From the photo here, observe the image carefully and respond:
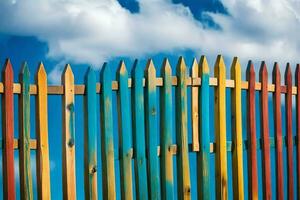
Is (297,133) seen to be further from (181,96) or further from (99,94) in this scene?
(99,94)

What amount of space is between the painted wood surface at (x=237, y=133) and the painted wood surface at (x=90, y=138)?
2.08 meters

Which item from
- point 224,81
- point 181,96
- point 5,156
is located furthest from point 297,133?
point 5,156

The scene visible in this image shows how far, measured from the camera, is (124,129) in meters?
7.32

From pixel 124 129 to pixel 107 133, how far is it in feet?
0.71

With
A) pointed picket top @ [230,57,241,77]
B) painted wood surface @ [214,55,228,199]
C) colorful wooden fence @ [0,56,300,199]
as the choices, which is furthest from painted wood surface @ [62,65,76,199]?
pointed picket top @ [230,57,241,77]

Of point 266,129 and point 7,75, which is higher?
point 7,75

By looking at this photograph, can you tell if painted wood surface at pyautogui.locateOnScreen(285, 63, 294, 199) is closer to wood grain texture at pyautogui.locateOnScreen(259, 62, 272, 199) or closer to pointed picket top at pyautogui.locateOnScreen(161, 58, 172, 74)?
wood grain texture at pyautogui.locateOnScreen(259, 62, 272, 199)

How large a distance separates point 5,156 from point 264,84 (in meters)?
3.70

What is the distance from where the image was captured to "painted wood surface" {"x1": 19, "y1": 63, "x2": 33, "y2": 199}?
686 centimetres

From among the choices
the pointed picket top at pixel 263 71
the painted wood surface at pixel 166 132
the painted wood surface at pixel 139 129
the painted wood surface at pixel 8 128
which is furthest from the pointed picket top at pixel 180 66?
the painted wood surface at pixel 8 128

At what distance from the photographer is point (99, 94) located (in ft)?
23.7

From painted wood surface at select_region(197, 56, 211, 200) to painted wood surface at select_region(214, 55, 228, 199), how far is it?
0.18 metres

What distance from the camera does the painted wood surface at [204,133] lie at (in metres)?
7.99

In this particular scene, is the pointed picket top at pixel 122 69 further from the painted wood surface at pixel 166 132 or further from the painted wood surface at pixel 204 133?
the painted wood surface at pixel 204 133
